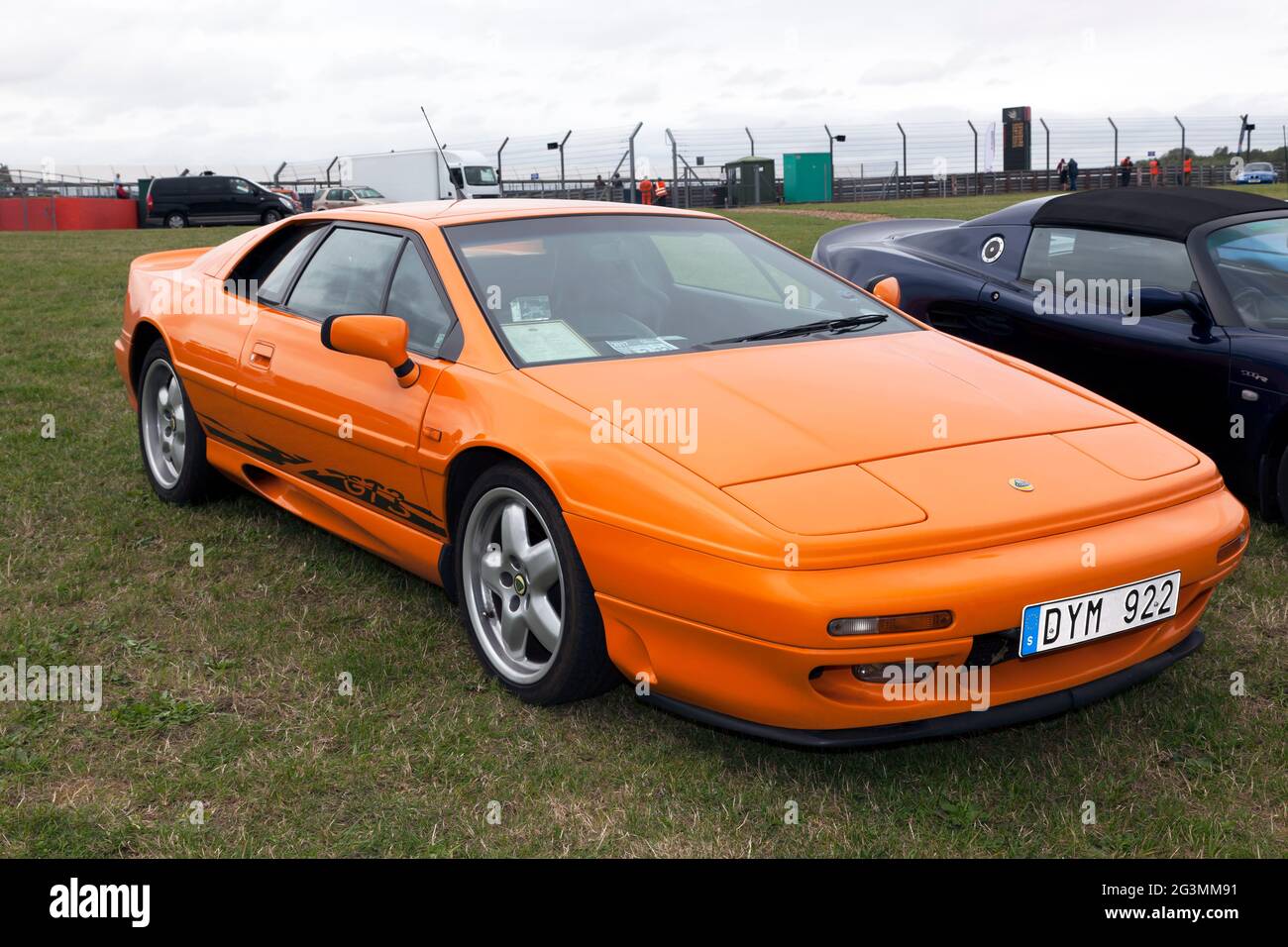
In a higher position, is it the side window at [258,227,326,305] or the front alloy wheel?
the side window at [258,227,326,305]

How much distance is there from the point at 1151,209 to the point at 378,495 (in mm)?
3454

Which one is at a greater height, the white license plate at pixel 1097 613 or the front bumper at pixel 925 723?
the white license plate at pixel 1097 613

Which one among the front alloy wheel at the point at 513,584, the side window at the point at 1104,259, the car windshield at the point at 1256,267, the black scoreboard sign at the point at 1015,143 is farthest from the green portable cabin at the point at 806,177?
the front alloy wheel at the point at 513,584

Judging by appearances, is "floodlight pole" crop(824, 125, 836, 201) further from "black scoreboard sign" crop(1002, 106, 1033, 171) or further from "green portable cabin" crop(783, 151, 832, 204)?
"black scoreboard sign" crop(1002, 106, 1033, 171)

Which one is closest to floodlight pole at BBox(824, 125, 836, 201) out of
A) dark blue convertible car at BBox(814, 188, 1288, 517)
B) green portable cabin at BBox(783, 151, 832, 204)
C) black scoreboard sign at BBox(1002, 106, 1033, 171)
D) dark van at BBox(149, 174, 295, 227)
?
green portable cabin at BBox(783, 151, 832, 204)

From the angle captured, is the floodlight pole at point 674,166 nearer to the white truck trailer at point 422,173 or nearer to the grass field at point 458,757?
the white truck trailer at point 422,173

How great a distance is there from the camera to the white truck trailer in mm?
33062

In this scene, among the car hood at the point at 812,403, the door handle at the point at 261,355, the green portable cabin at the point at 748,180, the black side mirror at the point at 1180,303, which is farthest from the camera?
the green portable cabin at the point at 748,180

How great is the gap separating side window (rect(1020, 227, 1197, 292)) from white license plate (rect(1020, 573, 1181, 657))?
2418 mm

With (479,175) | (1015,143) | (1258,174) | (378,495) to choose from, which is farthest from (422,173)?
(378,495)

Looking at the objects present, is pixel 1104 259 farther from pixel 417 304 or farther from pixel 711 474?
pixel 711 474

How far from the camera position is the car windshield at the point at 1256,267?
4574 mm

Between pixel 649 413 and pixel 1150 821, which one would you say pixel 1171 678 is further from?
pixel 649 413

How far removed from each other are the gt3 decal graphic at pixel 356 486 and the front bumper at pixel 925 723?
1094mm
